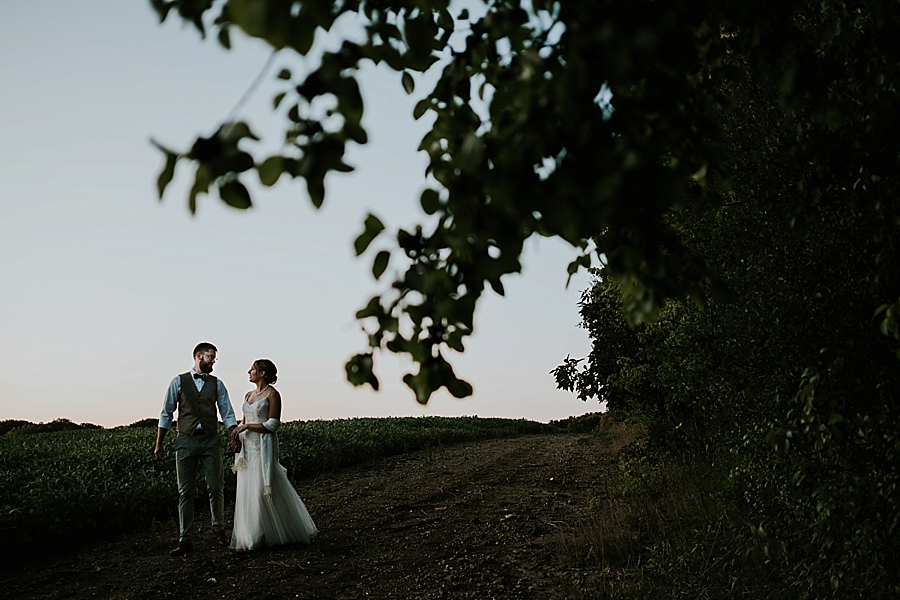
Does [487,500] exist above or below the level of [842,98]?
below

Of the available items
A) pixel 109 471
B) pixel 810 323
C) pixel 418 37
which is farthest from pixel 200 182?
pixel 109 471

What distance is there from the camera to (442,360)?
1.69 m

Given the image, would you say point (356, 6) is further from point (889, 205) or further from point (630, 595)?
point (630, 595)

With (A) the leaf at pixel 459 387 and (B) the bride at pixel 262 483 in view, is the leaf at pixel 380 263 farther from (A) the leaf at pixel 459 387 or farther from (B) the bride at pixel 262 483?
(B) the bride at pixel 262 483

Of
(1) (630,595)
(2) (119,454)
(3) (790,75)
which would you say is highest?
(3) (790,75)

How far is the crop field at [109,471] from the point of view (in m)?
9.70

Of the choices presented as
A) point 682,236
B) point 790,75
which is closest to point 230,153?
point 790,75

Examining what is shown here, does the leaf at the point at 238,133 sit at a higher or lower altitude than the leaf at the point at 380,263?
higher

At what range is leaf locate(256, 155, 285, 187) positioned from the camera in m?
1.34

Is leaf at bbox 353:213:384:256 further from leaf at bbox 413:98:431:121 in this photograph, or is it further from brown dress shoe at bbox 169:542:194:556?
brown dress shoe at bbox 169:542:194:556

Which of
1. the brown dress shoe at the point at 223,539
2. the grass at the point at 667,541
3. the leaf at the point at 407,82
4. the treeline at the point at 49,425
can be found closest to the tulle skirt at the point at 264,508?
the brown dress shoe at the point at 223,539

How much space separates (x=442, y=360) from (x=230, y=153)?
688mm

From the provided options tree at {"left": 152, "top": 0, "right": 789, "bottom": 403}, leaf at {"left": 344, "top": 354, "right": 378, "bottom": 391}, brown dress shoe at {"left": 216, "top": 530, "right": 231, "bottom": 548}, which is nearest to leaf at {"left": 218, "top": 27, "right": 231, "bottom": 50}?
tree at {"left": 152, "top": 0, "right": 789, "bottom": 403}

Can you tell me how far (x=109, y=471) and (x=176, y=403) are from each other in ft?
14.8
